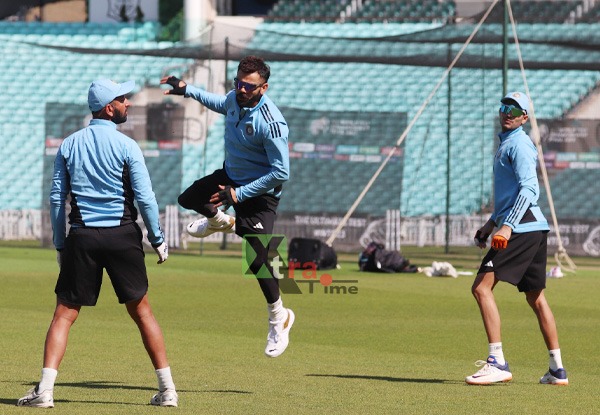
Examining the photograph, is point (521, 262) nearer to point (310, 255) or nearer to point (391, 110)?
point (310, 255)

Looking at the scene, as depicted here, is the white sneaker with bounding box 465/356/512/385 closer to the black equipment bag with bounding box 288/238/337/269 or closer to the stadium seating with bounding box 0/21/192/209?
the black equipment bag with bounding box 288/238/337/269

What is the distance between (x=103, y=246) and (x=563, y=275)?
15052 mm

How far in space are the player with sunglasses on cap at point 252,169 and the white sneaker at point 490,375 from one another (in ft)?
5.28

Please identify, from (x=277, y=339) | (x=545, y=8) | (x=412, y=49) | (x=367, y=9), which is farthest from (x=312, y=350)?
(x=367, y=9)

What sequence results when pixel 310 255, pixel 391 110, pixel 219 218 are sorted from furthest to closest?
1. pixel 391 110
2. pixel 310 255
3. pixel 219 218

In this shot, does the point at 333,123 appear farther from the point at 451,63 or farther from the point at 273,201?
the point at 273,201

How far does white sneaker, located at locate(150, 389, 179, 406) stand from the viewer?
8430 millimetres

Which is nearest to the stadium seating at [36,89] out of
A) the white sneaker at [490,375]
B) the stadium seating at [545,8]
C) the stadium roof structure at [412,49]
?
the stadium roof structure at [412,49]

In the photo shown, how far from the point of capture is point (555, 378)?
1006 centimetres

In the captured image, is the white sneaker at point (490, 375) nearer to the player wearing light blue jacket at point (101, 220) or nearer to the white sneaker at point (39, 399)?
the player wearing light blue jacket at point (101, 220)

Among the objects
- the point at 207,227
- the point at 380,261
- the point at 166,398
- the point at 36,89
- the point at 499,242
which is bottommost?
the point at 380,261

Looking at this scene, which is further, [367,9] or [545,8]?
[367,9]

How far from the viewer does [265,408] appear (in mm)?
8492

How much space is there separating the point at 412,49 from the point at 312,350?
1535 centimetres
